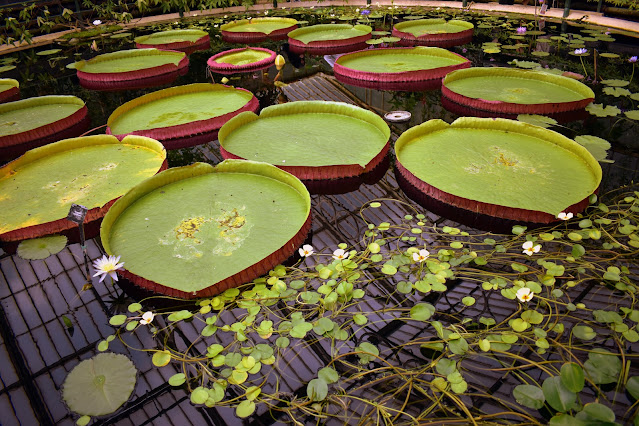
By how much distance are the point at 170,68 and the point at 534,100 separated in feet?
13.0

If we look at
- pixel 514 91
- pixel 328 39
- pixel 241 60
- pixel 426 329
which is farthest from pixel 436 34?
pixel 426 329

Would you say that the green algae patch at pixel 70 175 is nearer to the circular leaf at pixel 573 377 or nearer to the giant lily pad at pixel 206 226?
the giant lily pad at pixel 206 226

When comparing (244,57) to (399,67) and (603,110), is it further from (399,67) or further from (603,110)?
(603,110)

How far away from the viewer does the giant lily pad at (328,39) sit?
18.1ft

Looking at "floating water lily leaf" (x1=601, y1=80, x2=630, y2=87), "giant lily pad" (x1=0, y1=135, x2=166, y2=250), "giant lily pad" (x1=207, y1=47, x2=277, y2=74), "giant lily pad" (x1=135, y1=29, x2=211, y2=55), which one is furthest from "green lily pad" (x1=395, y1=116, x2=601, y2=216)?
"giant lily pad" (x1=135, y1=29, x2=211, y2=55)

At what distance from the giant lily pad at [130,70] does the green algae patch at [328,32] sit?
1722mm

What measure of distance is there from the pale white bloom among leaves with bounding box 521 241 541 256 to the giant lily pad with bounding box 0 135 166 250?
2.12m

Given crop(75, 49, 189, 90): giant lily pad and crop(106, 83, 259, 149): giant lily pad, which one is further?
crop(75, 49, 189, 90): giant lily pad

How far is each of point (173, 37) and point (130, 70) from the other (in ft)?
5.68

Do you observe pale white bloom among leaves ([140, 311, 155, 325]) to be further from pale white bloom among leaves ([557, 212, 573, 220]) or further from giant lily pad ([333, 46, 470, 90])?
giant lily pad ([333, 46, 470, 90])

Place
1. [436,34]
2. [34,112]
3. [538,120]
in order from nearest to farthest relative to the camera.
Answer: [538,120]
[34,112]
[436,34]

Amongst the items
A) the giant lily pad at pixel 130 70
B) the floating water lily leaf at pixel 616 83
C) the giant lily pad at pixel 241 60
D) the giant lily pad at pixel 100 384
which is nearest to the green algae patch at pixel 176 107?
the giant lily pad at pixel 241 60

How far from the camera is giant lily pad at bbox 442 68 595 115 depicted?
3.21 metres

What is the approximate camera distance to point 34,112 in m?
3.70
